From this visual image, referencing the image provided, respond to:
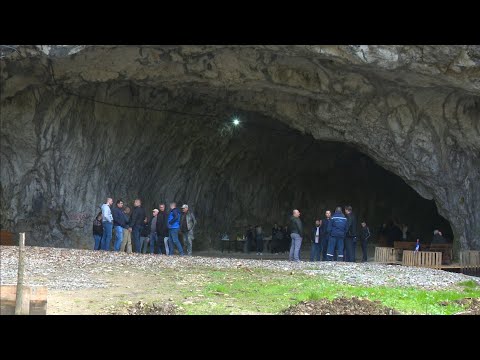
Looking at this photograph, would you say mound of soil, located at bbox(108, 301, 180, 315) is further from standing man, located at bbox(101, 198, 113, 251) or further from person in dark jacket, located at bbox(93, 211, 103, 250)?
person in dark jacket, located at bbox(93, 211, 103, 250)

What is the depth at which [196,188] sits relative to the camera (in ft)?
108

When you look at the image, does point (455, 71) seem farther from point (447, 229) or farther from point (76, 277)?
point (447, 229)

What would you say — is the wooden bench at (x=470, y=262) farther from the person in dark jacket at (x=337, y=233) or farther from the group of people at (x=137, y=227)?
the group of people at (x=137, y=227)

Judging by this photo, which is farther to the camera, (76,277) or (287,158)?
(287,158)

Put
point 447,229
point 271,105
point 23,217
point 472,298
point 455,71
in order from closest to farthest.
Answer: point 472,298 < point 455,71 < point 23,217 < point 271,105 < point 447,229

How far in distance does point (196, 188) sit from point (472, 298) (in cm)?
2030

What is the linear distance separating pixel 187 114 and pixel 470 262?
1286 cm

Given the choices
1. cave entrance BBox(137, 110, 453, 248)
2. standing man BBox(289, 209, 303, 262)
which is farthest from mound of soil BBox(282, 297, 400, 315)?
cave entrance BBox(137, 110, 453, 248)

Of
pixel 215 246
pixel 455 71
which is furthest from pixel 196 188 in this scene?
pixel 455 71

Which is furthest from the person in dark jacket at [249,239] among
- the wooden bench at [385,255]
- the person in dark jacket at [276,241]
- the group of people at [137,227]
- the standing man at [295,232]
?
the standing man at [295,232]

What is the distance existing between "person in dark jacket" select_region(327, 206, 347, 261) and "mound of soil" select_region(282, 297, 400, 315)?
10.4m

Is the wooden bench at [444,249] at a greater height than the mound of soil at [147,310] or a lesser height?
greater

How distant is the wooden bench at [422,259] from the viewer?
23.0m

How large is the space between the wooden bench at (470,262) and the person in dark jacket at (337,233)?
4179 mm
